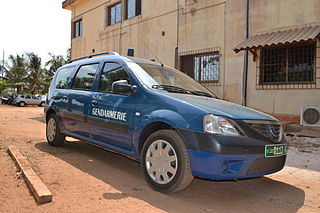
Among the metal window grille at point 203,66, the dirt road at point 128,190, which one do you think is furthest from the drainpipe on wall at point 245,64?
the dirt road at point 128,190

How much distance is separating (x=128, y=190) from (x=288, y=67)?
7260 millimetres

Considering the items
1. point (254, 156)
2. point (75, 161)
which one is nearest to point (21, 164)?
point (75, 161)

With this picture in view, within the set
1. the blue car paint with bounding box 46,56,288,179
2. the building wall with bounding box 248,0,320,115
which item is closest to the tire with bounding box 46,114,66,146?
the blue car paint with bounding box 46,56,288,179

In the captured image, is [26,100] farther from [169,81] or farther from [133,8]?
[169,81]

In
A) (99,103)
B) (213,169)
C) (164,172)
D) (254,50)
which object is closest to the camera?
(213,169)

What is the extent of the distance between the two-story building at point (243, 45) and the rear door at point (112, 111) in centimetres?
564

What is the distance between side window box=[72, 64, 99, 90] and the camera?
180 inches

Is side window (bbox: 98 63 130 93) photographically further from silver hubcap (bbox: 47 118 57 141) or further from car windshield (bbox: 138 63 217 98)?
silver hubcap (bbox: 47 118 57 141)

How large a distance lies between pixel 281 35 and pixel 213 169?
688 cm

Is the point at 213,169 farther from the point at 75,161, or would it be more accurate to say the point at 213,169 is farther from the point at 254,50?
the point at 254,50

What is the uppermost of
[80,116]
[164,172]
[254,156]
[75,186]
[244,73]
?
[244,73]

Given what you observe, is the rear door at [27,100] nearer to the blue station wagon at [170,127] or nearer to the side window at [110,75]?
the blue station wagon at [170,127]

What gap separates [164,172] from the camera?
124 inches

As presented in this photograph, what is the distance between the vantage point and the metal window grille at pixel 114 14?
15.6m
